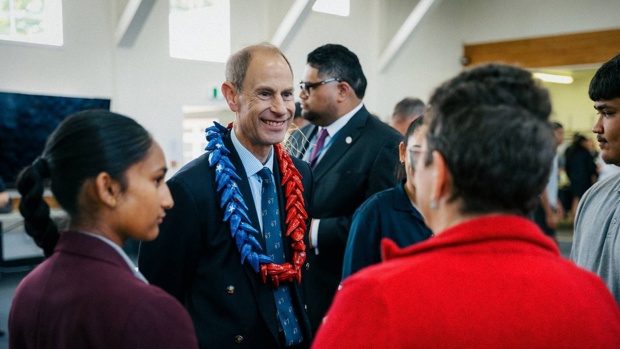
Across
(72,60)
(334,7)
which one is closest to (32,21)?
(72,60)

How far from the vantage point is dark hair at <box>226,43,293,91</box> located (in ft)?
6.77

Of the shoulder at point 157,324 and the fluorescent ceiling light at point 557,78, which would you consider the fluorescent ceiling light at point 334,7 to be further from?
the shoulder at point 157,324

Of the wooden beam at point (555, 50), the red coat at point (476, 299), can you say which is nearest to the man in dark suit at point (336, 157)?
the red coat at point (476, 299)

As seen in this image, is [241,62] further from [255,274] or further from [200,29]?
[200,29]

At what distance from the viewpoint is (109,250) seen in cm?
121

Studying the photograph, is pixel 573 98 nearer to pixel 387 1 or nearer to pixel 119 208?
pixel 387 1

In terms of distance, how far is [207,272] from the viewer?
1836mm

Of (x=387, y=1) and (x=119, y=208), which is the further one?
(x=387, y=1)

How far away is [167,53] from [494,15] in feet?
21.4

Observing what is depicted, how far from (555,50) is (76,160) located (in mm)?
10819

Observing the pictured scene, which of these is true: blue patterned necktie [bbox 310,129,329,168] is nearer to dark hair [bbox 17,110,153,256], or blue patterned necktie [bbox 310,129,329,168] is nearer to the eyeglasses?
the eyeglasses

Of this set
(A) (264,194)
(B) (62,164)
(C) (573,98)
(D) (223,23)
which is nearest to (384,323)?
(B) (62,164)

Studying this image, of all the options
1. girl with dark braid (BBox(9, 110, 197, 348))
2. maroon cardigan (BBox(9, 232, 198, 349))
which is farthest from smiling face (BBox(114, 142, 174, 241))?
maroon cardigan (BBox(9, 232, 198, 349))

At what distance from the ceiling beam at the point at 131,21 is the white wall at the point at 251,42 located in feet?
0.39
